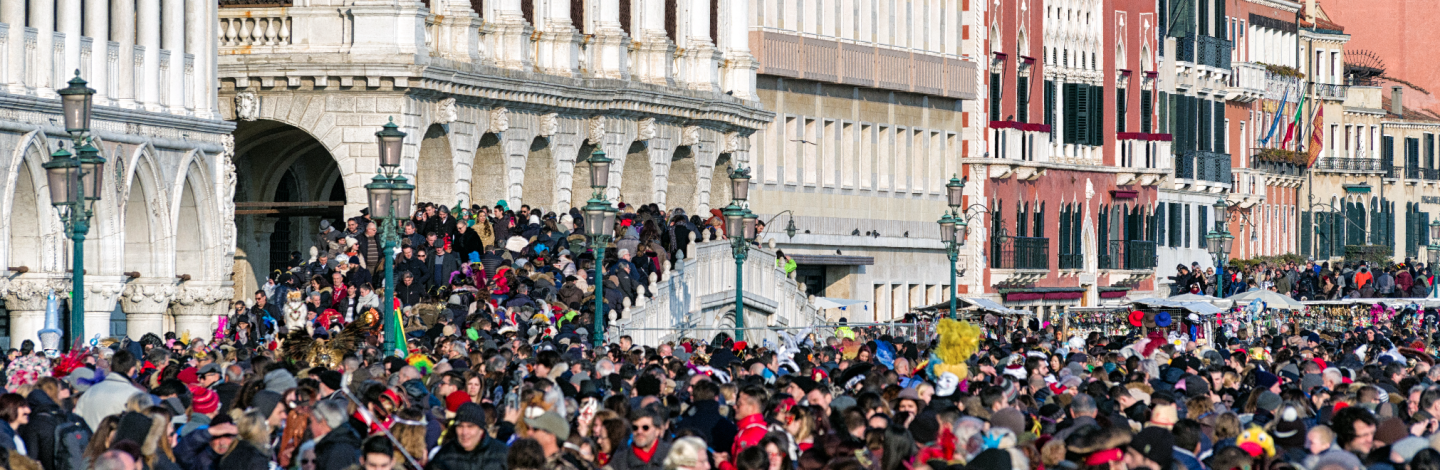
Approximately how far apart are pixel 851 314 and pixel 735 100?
8628mm

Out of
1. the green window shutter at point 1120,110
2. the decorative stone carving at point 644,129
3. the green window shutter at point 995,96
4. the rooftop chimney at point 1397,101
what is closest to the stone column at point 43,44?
the decorative stone carving at point 644,129

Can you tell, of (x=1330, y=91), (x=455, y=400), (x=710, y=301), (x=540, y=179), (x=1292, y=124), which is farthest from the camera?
(x=1330, y=91)

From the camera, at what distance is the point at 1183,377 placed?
22.6 meters

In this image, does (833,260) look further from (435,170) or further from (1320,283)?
(435,170)

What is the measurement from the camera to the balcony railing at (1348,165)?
8512 cm

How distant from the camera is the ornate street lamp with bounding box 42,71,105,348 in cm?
2577

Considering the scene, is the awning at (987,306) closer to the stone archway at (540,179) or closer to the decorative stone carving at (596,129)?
the decorative stone carving at (596,129)

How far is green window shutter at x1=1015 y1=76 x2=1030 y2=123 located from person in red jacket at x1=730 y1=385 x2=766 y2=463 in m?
47.0

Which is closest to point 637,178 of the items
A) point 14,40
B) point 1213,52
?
point 14,40

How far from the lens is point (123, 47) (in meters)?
34.9

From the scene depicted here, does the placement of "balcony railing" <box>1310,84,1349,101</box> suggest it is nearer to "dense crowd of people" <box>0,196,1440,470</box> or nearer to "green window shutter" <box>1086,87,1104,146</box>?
"green window shutter" <box>1086,87,1104,146</box>

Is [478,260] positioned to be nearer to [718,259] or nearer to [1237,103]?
[718,259]

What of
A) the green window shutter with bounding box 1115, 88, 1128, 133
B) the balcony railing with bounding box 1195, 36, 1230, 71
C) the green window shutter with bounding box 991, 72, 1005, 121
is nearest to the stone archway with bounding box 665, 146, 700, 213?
the green window shutter with bounding box 991, 72, 1005, 121

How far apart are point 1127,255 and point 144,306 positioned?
127ft
